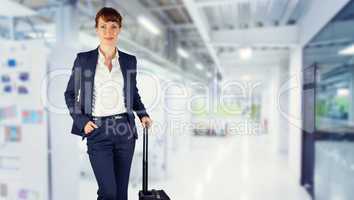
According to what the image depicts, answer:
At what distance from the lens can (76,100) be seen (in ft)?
4.96

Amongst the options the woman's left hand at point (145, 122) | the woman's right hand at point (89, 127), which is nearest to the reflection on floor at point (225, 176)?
the woman's left hand at point (145, 122)

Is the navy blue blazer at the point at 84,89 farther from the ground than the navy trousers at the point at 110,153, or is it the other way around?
the navy blue blazer at the point at 84,89

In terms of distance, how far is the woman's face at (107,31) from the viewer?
1462mm

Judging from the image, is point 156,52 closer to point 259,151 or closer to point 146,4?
point 146,4

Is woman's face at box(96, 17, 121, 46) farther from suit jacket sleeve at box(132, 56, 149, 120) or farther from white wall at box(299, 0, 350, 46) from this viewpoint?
white wall at box(299, 0, 350, 46)

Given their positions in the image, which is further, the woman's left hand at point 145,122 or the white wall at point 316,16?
the white wall at point 316,16

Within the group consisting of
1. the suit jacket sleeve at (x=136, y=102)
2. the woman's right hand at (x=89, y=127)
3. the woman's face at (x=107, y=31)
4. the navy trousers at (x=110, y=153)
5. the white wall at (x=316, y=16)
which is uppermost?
the white wall at (x=316, y=16)

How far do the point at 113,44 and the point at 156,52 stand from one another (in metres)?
4.12

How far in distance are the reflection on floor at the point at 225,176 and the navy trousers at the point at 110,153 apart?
45cm

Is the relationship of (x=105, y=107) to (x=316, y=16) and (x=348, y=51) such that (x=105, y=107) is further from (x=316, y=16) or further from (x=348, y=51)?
(x=316, y=16)

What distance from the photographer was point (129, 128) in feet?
5.15

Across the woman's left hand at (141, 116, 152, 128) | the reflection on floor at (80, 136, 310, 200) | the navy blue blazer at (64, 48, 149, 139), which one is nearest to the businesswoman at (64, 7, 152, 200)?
the navy blue blazer at (64, 48, 149, 139)

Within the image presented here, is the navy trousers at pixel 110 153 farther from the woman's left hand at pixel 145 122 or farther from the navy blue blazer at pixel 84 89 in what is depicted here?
the woman's left hand at pixel 145 122

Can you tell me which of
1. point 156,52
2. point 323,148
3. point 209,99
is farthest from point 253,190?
point 156,52
